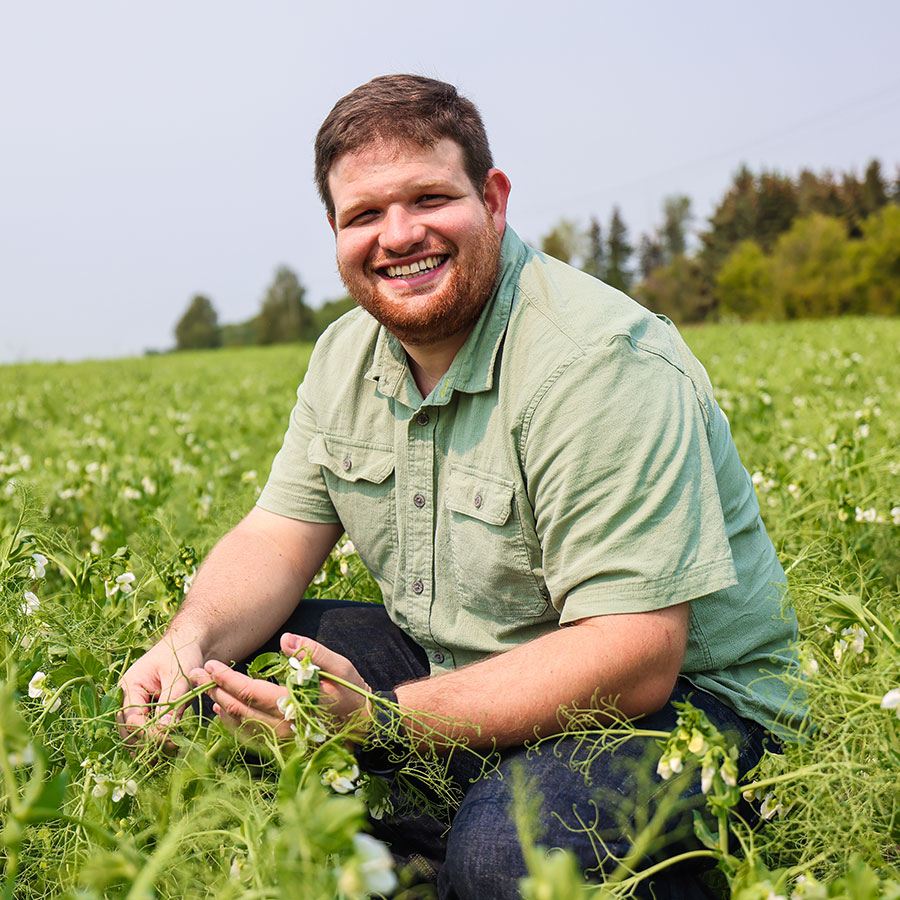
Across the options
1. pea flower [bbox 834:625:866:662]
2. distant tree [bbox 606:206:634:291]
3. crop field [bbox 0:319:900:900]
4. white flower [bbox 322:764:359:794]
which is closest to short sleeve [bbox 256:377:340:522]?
crop field [bbox 0:319:900:900]

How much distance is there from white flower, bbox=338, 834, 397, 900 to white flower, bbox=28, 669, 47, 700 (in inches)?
50.6

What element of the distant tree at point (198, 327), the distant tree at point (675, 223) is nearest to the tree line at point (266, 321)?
the distant tree at point (198, 327)

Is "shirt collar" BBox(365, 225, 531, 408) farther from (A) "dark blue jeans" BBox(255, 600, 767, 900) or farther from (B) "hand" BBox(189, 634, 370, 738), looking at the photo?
(A) "dark blue jeans" BBox(255, 600, 767, 900)

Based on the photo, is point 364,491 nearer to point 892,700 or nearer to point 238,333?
point 892,700

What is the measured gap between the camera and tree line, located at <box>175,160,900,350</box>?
50531 mm

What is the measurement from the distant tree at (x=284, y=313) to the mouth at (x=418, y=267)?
221 feet

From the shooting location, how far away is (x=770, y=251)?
2520 inches

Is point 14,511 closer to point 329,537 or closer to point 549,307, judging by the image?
point 329,537

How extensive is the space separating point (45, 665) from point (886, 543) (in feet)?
9.50

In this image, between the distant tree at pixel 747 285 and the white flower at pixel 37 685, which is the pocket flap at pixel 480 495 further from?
the distant tree at pixel 747 285

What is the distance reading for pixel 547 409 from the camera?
2.18m

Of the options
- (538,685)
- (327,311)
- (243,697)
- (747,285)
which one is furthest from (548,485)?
(327,311)

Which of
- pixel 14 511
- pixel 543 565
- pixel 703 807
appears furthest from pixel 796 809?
pixel 14 511

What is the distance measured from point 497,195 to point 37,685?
5.72 ft
